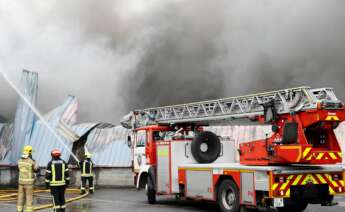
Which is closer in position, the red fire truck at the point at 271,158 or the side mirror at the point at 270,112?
the red fire truck at the point at 271,158

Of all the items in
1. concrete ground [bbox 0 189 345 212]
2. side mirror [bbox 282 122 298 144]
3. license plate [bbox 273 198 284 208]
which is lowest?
concrete ground [bbox 0 189 345 212]

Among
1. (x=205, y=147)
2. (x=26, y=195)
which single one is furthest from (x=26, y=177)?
(x=205, y=147)

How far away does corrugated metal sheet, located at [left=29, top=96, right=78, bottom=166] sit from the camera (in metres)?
23.7

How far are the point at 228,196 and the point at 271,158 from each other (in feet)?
5.01

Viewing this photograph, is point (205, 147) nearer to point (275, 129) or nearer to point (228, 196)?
point (228, 196)

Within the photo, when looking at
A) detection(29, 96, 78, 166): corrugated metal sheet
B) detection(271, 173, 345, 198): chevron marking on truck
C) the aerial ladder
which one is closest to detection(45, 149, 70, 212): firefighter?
the aerial ladder

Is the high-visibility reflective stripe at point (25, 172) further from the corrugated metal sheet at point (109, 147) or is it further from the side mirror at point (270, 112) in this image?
the corrugated metal sheet at point (109, 147)

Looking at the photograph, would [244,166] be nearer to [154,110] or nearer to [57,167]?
[57,167]

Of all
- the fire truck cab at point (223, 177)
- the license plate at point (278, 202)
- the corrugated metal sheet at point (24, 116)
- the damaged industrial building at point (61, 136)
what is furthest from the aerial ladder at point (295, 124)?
the corrugated metal sheet at point (24, 116)

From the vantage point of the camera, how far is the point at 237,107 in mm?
12188

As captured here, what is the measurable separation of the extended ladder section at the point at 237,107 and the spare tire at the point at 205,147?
1.45 ft

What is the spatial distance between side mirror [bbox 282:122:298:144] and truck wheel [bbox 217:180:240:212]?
1674 millimetres

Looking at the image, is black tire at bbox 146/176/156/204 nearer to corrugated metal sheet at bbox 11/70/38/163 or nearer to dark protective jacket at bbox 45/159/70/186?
dark protective jacket at bbox 45/159/70/186

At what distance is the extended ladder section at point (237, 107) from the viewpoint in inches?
398
